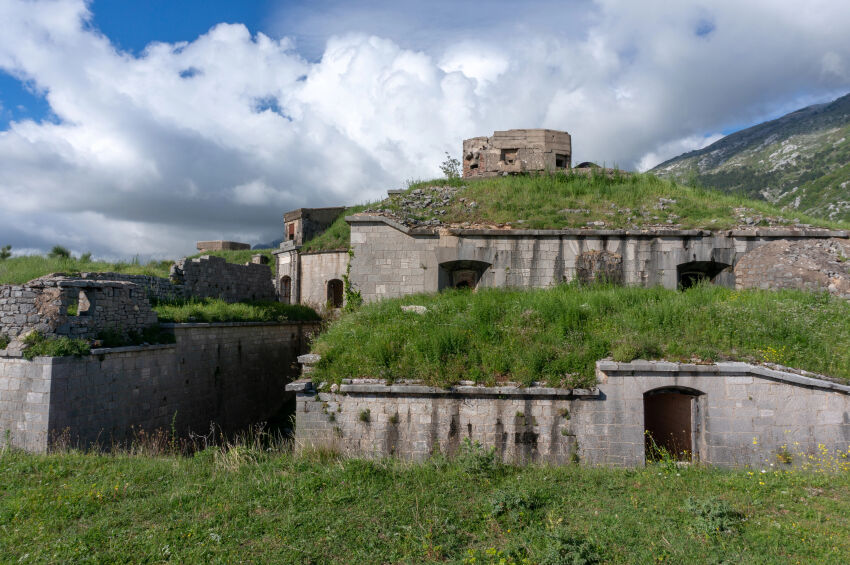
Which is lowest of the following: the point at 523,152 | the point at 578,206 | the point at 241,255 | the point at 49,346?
the point at 49,346

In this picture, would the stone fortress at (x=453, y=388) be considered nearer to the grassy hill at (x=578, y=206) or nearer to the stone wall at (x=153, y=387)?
the stone wall at (x=153, y=387)

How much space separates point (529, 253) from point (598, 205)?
3.24 m

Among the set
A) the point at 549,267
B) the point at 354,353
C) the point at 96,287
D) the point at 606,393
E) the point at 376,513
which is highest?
the point at 549,267

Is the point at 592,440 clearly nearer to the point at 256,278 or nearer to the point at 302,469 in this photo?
the point at 302,469

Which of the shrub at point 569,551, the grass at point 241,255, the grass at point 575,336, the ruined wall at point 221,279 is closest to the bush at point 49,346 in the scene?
the grass at point 575,336

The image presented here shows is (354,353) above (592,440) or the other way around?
above

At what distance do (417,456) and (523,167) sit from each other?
1269 cm

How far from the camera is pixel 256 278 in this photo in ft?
56.9

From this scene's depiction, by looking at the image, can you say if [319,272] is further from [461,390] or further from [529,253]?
[461,390]

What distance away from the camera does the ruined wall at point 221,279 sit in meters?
13.6

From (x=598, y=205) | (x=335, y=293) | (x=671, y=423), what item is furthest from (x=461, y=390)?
(x=335, y=293)

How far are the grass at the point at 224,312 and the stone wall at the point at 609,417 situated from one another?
5621 mm

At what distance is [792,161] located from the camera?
6631 cm

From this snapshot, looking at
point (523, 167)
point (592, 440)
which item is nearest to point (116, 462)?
point (592, 440)
